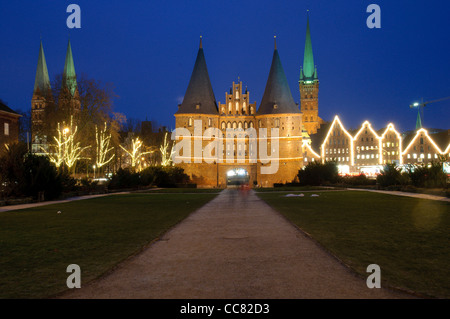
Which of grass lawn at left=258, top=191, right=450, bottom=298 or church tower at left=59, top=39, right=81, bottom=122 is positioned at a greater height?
church tower at left=59, top=39, right=81, bottom=122

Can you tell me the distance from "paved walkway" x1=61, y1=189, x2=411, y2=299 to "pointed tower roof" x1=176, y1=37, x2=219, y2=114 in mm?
61545

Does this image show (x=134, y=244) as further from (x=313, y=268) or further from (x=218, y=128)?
(x=218, y=128)

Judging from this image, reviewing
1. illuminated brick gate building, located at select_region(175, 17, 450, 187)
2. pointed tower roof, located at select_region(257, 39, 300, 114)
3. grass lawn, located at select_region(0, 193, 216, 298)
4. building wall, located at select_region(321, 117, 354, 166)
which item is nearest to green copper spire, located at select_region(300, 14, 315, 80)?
building wall, located at select_region(321, 117, 354, 166)

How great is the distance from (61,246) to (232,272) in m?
4.27

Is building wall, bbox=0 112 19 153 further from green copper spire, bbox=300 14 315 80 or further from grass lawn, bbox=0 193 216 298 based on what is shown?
green copper spire, bbox=300 14 315 80

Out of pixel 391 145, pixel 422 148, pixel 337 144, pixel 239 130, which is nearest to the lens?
pixel 239 130

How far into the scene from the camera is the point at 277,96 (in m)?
70.3

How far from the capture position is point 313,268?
6.43 m

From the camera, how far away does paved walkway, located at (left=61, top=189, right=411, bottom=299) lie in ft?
17.0

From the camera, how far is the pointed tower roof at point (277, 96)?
69625mm

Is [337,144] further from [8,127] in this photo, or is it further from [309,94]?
[8,127]

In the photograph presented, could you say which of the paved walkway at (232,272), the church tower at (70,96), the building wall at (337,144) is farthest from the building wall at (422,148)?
the paved walkway at (232,272)

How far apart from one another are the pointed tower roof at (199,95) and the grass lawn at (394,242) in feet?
189

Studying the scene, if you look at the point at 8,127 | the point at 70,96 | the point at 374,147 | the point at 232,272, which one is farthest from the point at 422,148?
the point at 232,272
